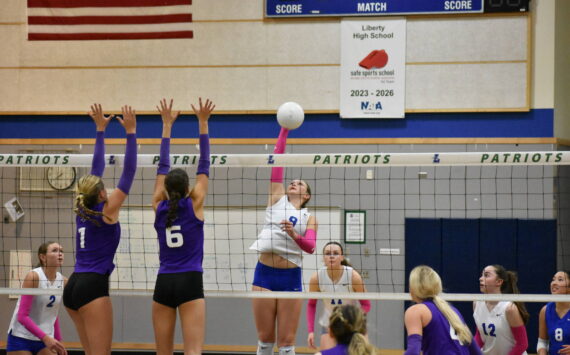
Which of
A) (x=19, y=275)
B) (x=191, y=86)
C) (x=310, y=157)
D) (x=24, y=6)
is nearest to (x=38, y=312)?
(x=310, y=157)

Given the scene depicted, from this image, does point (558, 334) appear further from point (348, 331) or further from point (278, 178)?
point (348, 331)

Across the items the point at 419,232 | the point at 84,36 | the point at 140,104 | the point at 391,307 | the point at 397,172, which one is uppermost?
the point at 84,36

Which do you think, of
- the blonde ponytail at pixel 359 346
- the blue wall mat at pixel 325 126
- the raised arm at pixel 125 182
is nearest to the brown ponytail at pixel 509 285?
the blonde ponytail at pixel 359 346

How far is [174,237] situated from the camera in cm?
552

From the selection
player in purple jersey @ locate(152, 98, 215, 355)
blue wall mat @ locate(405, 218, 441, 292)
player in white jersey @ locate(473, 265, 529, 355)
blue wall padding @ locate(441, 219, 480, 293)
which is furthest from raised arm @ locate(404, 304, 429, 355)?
blue wall padding @ locate(441, 219, 480, 293)

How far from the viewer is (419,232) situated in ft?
37.7

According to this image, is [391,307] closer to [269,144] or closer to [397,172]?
[397,172]

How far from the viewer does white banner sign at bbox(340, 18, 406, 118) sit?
11.6m

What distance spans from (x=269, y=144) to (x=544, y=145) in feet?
13.8

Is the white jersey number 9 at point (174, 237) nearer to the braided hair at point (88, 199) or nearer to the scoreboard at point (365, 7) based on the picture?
the braided hair at point (88, 199)

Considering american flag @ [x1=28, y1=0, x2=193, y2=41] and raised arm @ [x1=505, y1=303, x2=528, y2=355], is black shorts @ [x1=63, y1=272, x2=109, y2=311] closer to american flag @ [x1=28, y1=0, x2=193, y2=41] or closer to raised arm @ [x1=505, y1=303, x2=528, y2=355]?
raised arm @ [x1=505, y1=303, x2=528, y2=355]

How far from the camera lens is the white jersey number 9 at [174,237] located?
551 cm

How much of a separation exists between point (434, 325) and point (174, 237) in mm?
1994

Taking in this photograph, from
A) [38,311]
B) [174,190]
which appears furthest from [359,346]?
[38,311]
